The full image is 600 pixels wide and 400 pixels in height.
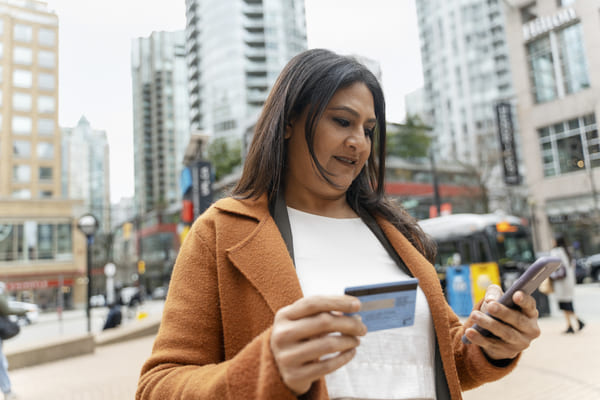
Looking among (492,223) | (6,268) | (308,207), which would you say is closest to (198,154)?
(492,223)

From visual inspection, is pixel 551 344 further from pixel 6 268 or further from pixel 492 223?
pixel 6 268

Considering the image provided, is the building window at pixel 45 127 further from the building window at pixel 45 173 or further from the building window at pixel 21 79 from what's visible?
the building window at pixel 45 173

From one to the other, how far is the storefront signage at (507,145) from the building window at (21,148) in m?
18.5

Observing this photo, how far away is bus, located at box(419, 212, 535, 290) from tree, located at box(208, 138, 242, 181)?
3104cm

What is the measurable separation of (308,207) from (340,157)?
0.19 m

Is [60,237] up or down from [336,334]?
up

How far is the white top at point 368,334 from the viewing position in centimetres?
108

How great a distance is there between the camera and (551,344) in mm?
7016

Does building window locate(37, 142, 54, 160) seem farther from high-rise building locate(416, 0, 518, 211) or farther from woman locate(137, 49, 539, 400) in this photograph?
high-rise building locate(416, 0, 518, 211)

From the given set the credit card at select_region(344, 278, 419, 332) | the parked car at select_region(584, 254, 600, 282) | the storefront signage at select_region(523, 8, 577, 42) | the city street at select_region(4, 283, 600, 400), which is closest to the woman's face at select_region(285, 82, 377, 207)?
the credit card at select_region(344, 278, 419, 332)

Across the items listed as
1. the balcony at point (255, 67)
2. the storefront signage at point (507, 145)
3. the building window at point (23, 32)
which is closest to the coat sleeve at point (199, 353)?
the building window at point (23, 32)

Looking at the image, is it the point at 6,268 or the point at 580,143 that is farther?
the point at 6,268

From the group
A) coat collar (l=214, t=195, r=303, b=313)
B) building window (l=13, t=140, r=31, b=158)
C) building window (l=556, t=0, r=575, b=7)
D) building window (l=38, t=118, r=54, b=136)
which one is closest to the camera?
coat collar (l=214, t=195, r=303, b=313)

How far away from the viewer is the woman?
2.50 ft
